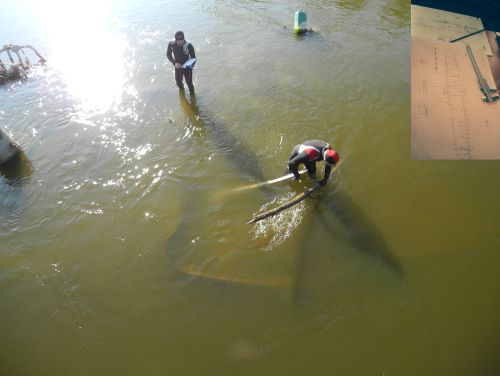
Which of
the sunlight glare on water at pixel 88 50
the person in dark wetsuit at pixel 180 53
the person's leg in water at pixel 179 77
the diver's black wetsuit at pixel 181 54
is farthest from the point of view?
the sunlight glare on water at pixel 88 50

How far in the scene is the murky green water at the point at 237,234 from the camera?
3775 millimetres

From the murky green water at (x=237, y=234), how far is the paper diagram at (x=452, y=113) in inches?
12.1

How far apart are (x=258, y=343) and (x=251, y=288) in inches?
28.5

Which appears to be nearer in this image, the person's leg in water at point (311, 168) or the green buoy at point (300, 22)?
the person's leg in water at point (311, 168)

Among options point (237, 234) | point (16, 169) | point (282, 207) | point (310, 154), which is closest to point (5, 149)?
point (16, 169)

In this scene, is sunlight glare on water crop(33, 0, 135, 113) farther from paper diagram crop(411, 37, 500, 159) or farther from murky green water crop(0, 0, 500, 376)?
paper diagram crop(411, 37, 500, 159)

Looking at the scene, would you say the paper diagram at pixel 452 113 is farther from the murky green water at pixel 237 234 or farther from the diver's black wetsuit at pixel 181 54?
the diver's black wetsuit at pixel 181 54

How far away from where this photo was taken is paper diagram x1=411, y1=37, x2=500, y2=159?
226 inches

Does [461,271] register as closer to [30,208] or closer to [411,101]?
[411,101]

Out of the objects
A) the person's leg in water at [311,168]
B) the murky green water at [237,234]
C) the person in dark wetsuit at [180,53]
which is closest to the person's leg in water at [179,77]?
the person in dark wetsuit at [180,53]

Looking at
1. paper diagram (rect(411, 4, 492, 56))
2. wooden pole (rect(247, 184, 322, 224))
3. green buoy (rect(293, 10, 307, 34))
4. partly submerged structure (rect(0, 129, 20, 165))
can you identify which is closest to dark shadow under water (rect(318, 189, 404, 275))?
wooden pole (rect(247, 184, 322, 224))

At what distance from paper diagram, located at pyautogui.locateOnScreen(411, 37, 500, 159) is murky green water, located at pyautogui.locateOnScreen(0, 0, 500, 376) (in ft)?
1.01

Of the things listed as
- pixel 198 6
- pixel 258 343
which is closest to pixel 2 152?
pixel 258 343

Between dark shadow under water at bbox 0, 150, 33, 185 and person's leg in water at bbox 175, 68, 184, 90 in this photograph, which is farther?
person's leg in water at bbox 175, 68, 184, 90
